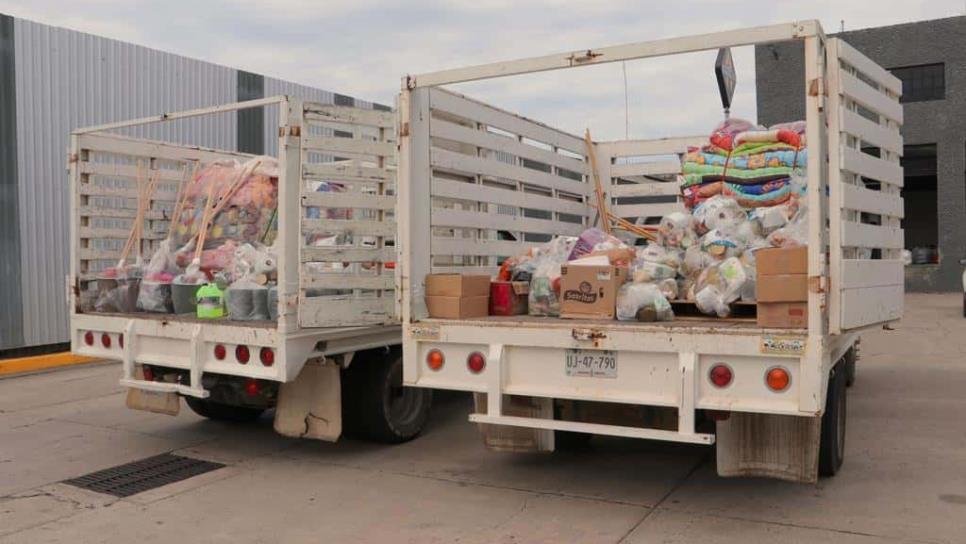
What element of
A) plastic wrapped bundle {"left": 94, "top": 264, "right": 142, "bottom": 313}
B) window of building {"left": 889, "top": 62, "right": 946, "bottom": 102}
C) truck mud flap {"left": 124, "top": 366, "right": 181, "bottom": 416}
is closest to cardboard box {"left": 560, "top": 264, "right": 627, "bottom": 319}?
truck mud flap {"left": 124, "top": 366, "right": 181, "bottom": 416}

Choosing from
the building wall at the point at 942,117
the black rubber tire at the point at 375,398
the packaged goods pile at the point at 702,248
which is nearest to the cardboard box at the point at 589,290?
the packaged goods pile at the point at 702,248

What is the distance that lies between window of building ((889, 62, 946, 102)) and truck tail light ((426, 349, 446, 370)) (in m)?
23.7

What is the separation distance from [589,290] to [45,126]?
947 cm

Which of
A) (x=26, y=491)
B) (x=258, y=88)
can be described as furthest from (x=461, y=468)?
(x=258, y=88)

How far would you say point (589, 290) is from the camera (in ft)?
16.4

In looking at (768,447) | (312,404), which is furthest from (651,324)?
(312,404)

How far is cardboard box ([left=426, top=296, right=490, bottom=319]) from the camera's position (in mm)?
5172

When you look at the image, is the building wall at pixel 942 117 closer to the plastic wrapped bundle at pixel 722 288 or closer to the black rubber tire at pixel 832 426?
the black rubber tire at pixel 832 426

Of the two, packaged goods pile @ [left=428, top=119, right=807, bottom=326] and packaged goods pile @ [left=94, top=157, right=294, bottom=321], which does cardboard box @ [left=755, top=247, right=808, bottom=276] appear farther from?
packaged goods pile @ [left=94, top=157, right=294, bottom=321]

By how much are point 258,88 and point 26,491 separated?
10.4 meters

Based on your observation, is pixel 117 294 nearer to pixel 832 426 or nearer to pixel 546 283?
pixel 546 283

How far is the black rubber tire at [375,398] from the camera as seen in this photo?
20.2ft

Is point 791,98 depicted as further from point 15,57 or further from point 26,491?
point 26,491

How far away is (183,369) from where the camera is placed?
5.88 meters
